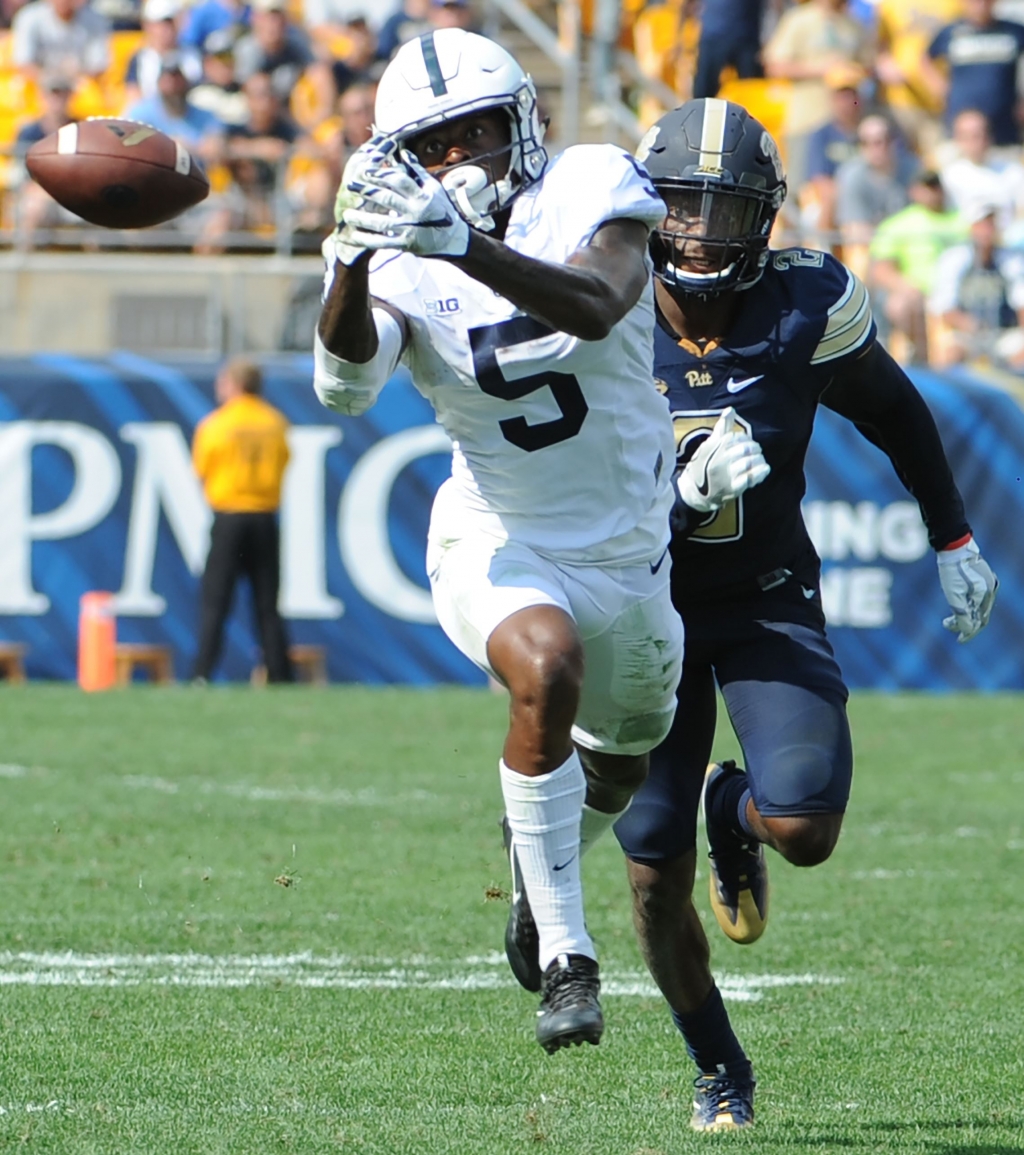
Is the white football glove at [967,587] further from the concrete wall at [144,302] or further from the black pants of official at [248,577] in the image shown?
the concrete wall at [144,302]

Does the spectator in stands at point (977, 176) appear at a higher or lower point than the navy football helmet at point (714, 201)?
lower

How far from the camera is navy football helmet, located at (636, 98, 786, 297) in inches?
166

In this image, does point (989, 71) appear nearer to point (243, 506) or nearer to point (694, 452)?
point (243, 506)

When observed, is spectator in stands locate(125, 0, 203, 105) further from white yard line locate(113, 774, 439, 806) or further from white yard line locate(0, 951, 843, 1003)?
white yard line locate(0, 951, 843, 1003)

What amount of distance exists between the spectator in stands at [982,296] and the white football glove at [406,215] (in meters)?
9.12

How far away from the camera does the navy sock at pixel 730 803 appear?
4340mm

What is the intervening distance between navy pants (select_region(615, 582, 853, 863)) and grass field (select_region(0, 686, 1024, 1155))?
0.61 metres

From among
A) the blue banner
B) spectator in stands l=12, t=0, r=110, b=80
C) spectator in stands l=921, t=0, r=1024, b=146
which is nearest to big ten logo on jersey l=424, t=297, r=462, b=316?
the blue banner

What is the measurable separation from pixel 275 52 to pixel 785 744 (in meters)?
12.0

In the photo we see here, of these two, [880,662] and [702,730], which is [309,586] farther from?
[702,730]

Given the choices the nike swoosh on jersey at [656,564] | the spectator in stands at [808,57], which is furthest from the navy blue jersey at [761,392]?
the spectator in stands at [808,57]

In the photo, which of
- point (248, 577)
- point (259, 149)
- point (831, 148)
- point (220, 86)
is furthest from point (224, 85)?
point (248, 577)

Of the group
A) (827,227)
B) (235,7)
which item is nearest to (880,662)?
(827,227)

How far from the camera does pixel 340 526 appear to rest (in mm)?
12359
